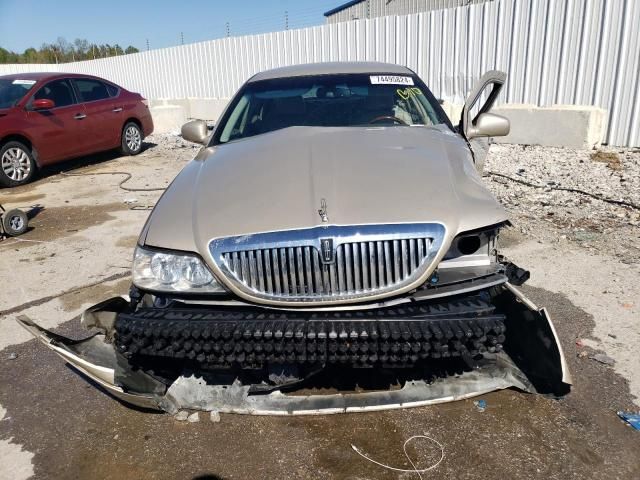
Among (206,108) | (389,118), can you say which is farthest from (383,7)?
(389,118)

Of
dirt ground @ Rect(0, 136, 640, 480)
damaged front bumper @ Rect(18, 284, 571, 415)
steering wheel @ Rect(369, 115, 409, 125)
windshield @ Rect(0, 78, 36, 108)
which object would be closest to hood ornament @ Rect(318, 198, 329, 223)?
damaged front bumper @ Rect(18, 284, 571, 415)

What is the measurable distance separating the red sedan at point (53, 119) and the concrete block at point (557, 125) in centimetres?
787

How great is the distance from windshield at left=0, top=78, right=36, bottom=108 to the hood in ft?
24.3

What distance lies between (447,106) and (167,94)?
14.3 meters

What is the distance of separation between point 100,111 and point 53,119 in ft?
3.86

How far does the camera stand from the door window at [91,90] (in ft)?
32.0

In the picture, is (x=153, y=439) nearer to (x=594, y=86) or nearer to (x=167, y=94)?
(x=594, y=86)

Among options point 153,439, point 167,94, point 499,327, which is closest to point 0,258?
point 153,439

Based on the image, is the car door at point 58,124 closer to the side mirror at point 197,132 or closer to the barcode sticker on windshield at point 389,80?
the side mirror at point 197,132

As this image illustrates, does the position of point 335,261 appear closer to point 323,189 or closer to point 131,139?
point 323,189

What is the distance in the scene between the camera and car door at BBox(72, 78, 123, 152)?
386 inches

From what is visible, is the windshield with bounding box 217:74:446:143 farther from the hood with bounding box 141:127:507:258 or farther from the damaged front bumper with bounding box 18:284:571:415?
the damaged front bumper with bounding box 18:284:571:415

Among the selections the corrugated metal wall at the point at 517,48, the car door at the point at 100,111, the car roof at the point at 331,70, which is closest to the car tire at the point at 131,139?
the car door at the point at 100,111

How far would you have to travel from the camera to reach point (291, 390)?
8.43 feet
